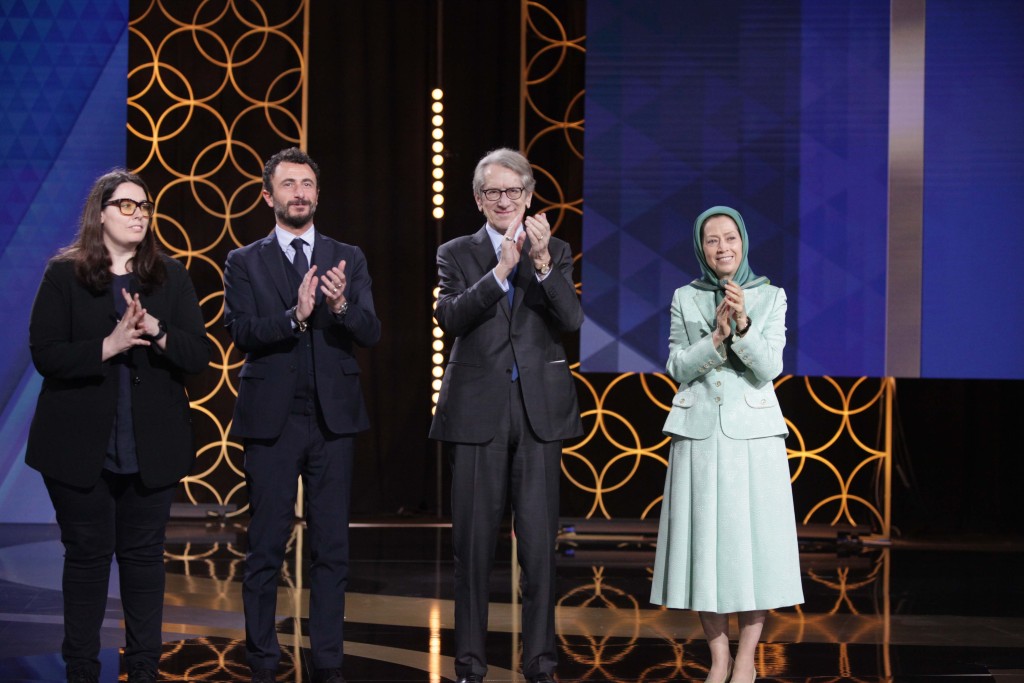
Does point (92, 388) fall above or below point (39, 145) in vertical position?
below

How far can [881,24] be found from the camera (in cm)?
574

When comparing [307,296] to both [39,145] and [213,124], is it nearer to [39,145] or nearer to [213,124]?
[213,124]

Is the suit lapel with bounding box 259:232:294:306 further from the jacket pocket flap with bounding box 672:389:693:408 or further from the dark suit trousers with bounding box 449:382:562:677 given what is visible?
the jacket pocket flap with bounding box 672:389:693:408

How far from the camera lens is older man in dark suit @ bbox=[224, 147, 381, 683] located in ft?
10.0

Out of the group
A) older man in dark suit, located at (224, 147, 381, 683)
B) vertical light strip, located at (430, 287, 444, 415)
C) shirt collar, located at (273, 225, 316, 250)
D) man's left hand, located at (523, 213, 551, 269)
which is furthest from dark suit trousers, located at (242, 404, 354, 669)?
vertical light strip, located at (430, 287, 444, 415)

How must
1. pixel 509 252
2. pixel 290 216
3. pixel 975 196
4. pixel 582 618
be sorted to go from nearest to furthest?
pixel 509 252
pixel 290 216
pixel 582 618
pixel 975 196

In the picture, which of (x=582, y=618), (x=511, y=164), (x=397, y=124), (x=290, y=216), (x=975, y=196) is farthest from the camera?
(x=397, y=124)

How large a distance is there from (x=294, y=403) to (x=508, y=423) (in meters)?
0.60

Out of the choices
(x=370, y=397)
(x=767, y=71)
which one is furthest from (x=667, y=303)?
(x=370, y=397)

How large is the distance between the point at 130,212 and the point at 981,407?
15.4ft

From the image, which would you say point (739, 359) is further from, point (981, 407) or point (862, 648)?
point (981, 407)

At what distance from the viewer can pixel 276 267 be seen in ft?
10.5

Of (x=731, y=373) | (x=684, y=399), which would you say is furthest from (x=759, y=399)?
(x=684, y=399)

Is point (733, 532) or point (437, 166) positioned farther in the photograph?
point (437, 166)
